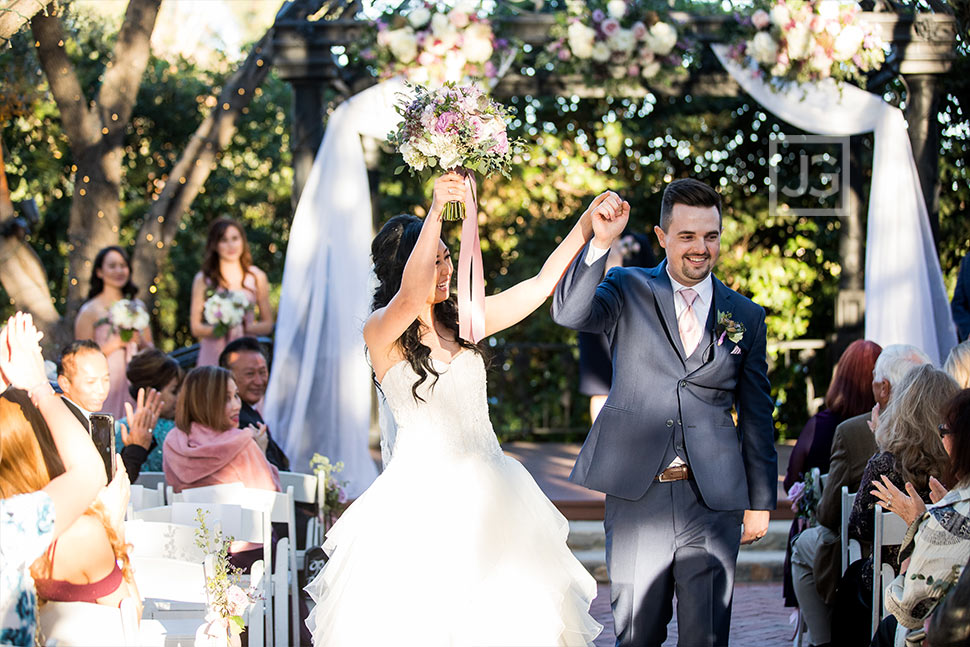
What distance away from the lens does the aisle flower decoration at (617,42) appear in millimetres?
8555

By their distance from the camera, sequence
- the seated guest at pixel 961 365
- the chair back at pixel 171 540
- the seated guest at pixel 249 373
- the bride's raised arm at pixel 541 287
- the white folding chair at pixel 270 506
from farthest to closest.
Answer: the seated guest at pixel 249 373 → the seated guest at pixel 961 365 → the white folding chair at pixel 270 506 → the chair back at pixel 171 540 → the bride's raised arm at pixel 541 287

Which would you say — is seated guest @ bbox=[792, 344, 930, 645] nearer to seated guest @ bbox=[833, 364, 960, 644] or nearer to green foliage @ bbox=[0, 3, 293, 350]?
seated guest @ bbox=[833, 364, 960, 644]

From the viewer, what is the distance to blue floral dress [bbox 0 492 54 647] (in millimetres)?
2777

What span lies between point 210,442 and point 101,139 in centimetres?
535

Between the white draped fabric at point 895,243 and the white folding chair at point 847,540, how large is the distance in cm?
377

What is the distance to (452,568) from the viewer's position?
3449 millimetres

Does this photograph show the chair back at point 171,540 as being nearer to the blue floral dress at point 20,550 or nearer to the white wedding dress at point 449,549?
the white wedding dress at point 449,549

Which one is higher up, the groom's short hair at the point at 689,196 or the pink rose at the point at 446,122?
the pink rose at the point at 446,122

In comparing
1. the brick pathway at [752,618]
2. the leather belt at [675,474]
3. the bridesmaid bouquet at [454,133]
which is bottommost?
the brick pathway at [752,618]

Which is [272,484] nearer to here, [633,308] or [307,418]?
[633,308]

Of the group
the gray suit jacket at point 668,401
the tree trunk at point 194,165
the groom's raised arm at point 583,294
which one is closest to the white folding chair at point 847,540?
the gray suit jacket at point 668,401

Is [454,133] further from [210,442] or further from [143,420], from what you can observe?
[143,420]

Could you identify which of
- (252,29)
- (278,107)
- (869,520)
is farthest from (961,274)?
(252,29)

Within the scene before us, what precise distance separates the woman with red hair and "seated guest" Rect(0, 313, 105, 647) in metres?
3.48
